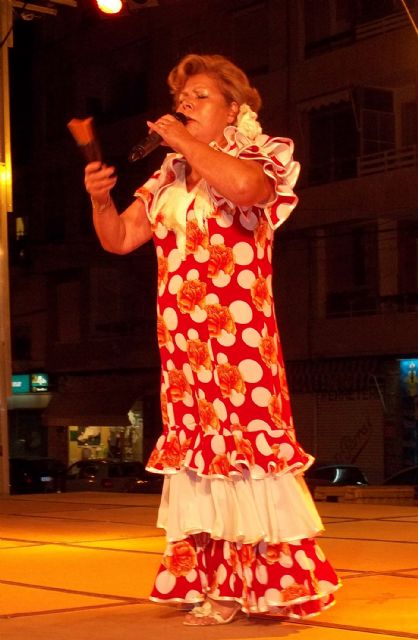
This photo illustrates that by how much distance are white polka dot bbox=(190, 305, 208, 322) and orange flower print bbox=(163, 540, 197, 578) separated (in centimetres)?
72

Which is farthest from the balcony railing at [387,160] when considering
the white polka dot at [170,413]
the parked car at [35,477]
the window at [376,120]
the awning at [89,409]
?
the white polka dot at [170,413]

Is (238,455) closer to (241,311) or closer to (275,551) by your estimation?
(275,551)

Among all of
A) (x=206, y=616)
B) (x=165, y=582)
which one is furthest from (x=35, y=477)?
(x=206, y=616)

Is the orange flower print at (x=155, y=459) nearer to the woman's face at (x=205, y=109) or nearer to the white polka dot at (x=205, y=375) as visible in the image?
the white polka dot at (x=205, y=375)

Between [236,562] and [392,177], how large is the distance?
23805mm

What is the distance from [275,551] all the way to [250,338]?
2.22ft

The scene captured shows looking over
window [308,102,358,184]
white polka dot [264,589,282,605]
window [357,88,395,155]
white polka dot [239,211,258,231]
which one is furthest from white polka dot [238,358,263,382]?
window [308,102,358,184]

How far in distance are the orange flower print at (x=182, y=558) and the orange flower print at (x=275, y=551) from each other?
0.27 m

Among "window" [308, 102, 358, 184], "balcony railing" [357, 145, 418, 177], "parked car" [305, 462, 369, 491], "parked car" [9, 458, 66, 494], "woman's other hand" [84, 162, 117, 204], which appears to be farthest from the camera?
"window" [308, 102, 358, 184]

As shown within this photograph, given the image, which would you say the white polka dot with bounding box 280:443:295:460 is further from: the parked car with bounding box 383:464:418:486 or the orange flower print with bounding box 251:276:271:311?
the parked car with bounding box 383:464:418:486

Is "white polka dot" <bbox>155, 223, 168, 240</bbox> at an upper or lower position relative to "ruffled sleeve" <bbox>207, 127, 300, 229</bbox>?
lower

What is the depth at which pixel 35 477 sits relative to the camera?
27.3 m

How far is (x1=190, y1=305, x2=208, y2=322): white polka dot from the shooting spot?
432cm

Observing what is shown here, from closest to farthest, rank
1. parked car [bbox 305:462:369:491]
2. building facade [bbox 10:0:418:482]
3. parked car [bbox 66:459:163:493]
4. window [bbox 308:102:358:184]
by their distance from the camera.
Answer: parked car [bbox 305:462:369:491]
parked car [bbox 66:459:163:493]
building facade [bbox 10:0:418:482]
window [bbox 308:102:358:184]
